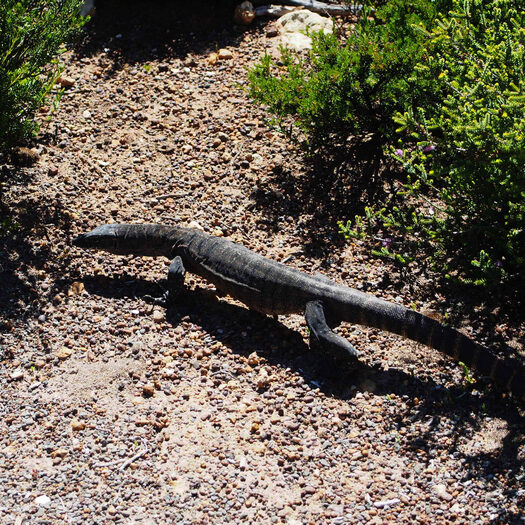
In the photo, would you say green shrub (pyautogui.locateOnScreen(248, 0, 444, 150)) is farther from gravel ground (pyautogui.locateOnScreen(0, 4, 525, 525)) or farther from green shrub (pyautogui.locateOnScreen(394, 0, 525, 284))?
green shrub (pyautogui.locateOnScreen(394, 0, 525, 284))

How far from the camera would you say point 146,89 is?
9.26m

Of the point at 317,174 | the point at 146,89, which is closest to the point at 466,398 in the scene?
the point at 317,174

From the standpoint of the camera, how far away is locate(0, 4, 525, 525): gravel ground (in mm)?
4930

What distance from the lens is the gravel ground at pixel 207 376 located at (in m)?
4.93

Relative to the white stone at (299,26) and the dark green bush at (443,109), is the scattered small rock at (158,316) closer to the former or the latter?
the dark green bush at (443,109)

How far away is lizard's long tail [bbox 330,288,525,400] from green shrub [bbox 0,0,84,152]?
3.85 metres

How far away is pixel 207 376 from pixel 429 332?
1927 mm

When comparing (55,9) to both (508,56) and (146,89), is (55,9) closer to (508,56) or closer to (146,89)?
(146,89)

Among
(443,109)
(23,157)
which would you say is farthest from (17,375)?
(443,109)

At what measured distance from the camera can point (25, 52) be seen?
7426 millimetres

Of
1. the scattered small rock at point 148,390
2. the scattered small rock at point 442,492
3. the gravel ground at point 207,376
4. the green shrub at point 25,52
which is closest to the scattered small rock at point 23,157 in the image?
the gravel ground at point 207,376

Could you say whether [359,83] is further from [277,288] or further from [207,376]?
[207,376]

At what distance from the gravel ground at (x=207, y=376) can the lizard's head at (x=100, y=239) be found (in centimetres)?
25

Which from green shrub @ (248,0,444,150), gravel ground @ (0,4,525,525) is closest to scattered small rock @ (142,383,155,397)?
gravel ground @ (0,4,525,525)
